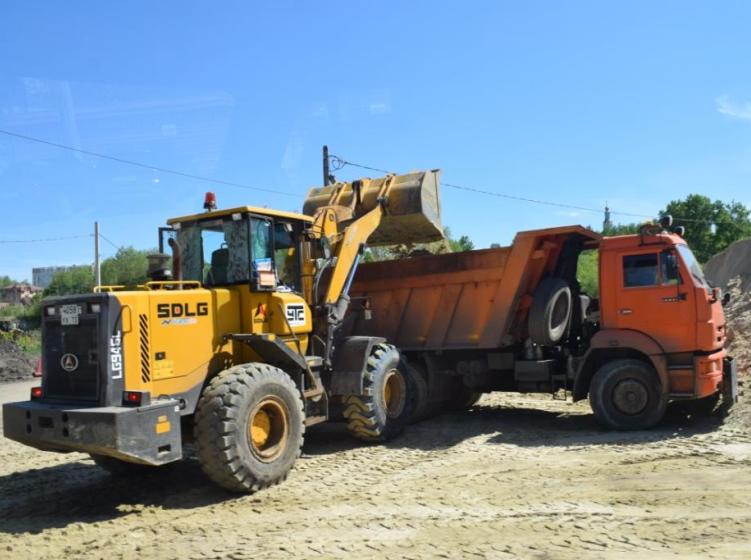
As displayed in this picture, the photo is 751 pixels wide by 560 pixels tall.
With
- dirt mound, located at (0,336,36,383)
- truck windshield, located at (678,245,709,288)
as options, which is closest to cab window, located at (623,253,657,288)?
truck windshield, located at (678,245,709,288)

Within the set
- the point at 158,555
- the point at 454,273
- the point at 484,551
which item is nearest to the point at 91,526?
the point at 158,555

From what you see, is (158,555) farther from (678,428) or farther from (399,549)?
(678,428)

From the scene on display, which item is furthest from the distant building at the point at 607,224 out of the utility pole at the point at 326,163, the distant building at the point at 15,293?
the distant building at the point at 15,293

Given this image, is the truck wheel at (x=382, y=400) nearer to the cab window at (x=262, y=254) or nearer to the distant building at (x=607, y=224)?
the cab window at (x=262, y=254)

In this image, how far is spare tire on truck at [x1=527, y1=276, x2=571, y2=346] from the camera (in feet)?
30.5

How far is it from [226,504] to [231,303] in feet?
6.81

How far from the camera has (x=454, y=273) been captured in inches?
392

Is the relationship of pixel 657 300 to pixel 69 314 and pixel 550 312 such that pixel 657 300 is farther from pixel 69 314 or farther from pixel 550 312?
pixel 69 314

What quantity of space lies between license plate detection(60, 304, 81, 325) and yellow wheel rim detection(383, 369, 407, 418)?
425cm

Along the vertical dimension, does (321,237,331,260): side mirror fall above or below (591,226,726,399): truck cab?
above

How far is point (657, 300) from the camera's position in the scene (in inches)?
342

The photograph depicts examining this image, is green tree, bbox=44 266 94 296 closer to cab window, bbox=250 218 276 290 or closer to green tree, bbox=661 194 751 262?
green tree, bbox=661 194 751 262

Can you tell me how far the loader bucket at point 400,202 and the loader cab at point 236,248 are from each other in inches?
82.6

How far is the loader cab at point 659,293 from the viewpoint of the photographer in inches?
333
